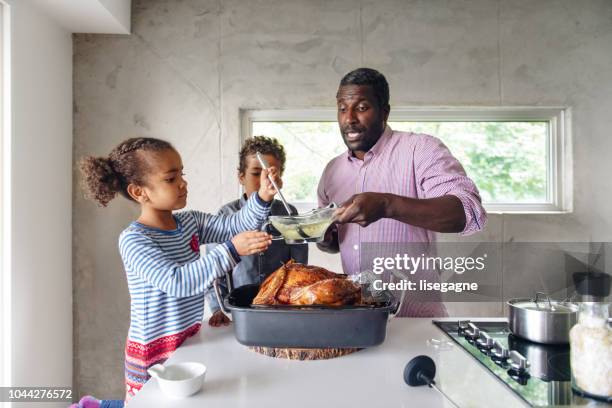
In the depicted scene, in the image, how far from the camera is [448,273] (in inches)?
99.0

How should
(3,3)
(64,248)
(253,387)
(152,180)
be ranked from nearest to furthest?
(253,387) < (152,180) < (3,3) < (64,248)

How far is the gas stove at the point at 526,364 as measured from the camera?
0.77m

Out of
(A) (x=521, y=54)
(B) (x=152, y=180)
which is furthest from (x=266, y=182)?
(A) (x=521, y=54)

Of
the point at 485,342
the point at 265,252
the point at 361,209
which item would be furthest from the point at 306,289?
the point at 265,252

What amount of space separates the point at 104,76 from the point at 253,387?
227cm

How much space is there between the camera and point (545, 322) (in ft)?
3.39

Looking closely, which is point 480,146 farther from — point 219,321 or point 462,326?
point 219,321

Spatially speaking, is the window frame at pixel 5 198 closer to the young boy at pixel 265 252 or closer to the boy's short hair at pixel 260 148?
the young boy at pixel 265 252

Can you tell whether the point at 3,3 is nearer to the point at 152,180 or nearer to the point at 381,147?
the point at 152,180

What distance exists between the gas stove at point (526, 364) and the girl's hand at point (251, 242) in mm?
546

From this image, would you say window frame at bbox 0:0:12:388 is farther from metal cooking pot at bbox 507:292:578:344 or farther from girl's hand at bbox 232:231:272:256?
metal cooking pot at bbox 507:292:578:344

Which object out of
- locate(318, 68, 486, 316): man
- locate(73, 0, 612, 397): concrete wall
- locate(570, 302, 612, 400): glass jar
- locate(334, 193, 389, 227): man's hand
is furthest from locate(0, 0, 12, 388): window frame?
locate(570, 302, 612, 400): glass jar

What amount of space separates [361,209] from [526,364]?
0.55 m

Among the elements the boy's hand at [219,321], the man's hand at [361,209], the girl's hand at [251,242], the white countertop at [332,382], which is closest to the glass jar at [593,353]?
the white countertop at [332,382]
